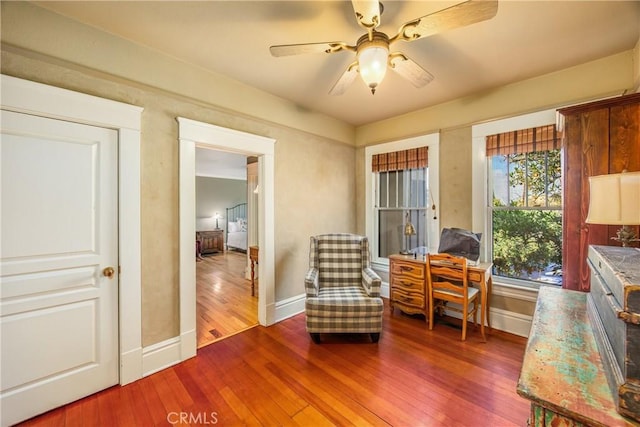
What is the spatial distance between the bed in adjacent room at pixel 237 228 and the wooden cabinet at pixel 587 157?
741 centimetres

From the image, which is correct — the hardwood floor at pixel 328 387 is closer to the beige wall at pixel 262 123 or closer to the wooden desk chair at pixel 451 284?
the wooden desk chair at pixel 451 284

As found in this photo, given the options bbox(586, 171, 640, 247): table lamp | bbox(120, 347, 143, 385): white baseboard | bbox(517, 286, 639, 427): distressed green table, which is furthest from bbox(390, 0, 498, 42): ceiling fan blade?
bbox(120, 347, 143, 385): white baseboard

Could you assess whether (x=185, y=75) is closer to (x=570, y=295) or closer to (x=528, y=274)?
(x=570, y=295)

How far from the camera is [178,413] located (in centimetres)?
168

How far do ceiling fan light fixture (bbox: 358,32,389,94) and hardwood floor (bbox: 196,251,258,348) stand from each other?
2.69 meters

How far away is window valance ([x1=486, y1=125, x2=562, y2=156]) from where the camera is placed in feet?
8.02

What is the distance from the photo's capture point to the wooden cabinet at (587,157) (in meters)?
1.69

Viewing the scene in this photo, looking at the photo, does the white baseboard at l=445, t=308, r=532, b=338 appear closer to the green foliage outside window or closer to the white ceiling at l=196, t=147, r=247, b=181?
the green foliage outside window

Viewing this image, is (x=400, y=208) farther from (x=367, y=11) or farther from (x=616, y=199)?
(x=367, y=11)

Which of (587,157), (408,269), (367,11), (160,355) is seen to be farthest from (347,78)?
(160,355)

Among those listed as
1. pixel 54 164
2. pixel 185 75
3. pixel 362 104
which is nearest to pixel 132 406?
pixel 54 164

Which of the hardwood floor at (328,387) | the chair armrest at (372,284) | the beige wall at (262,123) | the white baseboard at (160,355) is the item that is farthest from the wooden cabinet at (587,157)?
the white baseboard at (160,355)

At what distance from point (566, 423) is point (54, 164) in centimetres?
277

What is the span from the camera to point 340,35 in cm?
186
